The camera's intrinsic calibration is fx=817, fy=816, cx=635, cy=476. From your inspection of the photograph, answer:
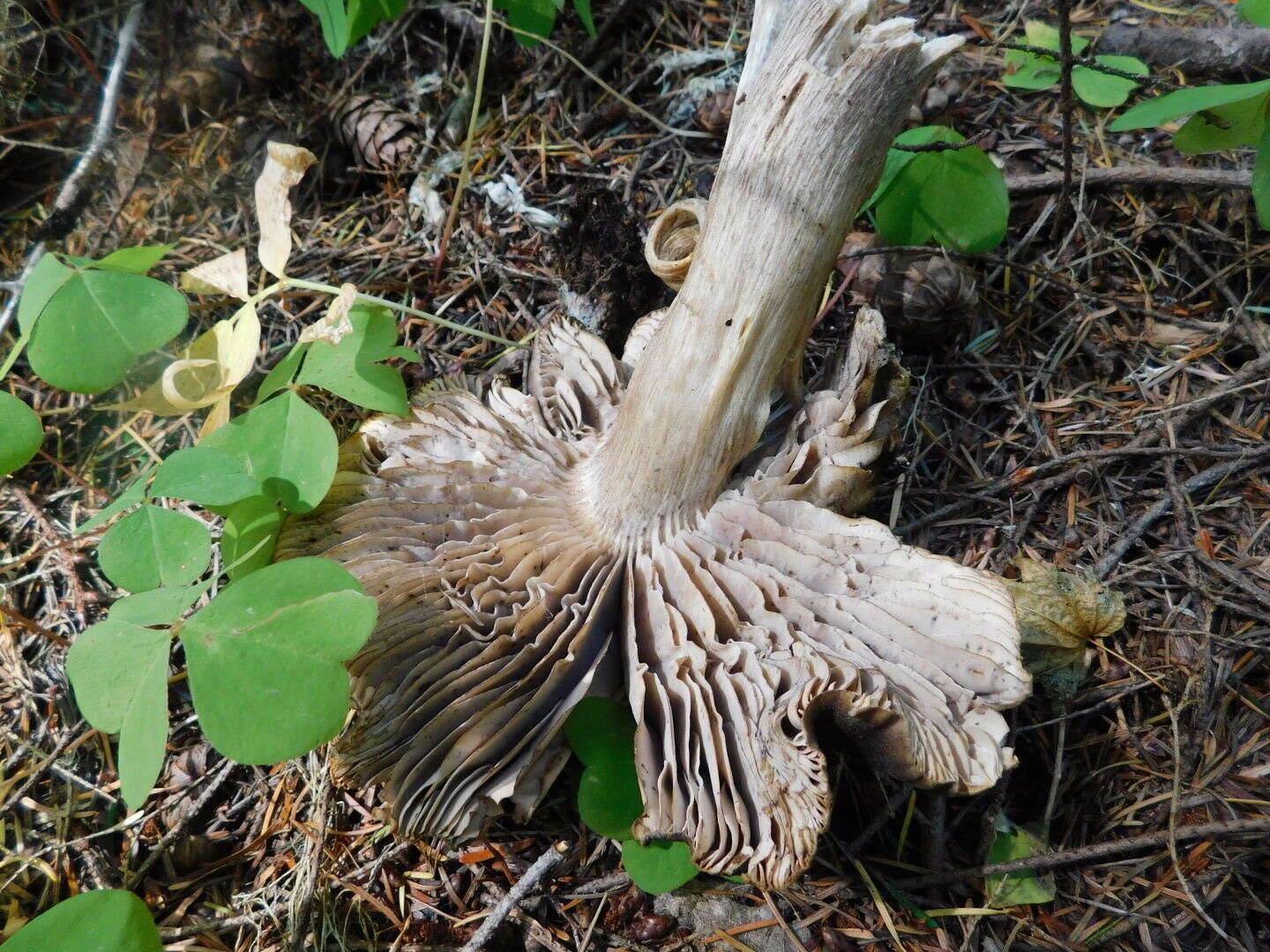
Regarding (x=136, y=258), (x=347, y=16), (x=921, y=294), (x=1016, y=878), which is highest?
(x=347, y=16)

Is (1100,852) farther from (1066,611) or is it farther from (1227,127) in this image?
(1227,127)

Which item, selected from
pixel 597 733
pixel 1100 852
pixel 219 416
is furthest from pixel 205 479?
pixel 1100 852

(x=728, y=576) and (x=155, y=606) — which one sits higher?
(x=155, y=606)

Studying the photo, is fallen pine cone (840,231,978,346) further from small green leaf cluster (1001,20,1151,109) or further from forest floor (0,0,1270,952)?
small green leaf cluster (1001,20,1151,109)

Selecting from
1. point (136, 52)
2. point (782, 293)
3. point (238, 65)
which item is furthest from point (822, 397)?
point (136, 52)

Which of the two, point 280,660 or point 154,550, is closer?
point 280,660

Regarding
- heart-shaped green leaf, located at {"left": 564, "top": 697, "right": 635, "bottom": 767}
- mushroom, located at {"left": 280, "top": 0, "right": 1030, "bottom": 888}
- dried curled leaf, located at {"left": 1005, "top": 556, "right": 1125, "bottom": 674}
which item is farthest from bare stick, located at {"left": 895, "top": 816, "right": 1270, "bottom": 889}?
heart-shaped green leaf, located at {"left": 564, "top": 697, "right": 635, "bottom": 767}

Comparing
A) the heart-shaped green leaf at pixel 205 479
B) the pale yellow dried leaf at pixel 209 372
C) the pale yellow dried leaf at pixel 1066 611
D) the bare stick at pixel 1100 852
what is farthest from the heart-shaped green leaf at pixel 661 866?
the pale yellow dried leaf at pixel 209 372
